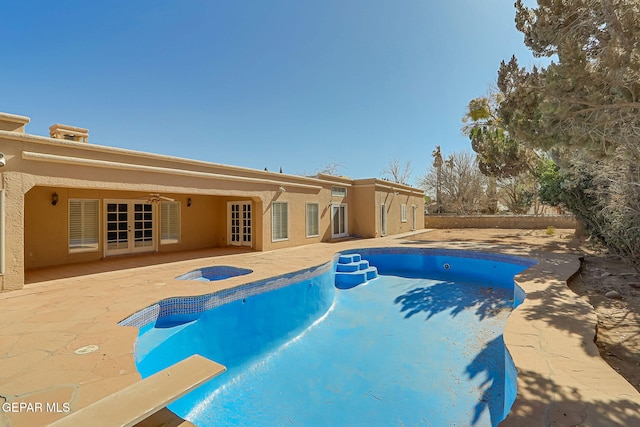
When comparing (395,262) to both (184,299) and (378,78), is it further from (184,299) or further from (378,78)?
(378,78)

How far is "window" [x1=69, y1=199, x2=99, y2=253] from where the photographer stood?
10.2 meters

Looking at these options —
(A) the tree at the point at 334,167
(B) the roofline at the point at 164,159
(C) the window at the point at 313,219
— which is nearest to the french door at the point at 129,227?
(B) the roofline at the point at 164,159

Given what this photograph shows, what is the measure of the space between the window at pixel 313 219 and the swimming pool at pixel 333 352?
6.25 m

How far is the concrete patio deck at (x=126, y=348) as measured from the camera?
8.84ft

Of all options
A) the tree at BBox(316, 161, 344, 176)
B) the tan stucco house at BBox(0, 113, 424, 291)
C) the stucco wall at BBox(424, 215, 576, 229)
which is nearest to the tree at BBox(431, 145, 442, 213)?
the stucco wall at BBox(424, 215, 576, 229)

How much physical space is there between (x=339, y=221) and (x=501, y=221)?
17.9 meters

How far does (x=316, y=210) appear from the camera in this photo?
53.9 feet

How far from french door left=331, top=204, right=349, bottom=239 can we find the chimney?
41.5ft

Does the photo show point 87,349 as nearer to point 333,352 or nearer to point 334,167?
point 333,352

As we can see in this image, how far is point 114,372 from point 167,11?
44.7ft

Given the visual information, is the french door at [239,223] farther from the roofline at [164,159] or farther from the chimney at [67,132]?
the chimney at [67,132]

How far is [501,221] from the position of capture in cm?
2717

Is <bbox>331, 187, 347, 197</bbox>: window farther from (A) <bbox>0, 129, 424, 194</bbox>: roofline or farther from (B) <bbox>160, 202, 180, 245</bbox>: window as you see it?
(B) <bbox>160, 202, 180, 245</bbox>: window

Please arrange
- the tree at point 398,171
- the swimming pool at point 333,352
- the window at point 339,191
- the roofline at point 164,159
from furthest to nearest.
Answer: the tree at point 398,171 < the window at point 339,191 < the roofline at point 164,159 < the swimming pool at point 333,352
